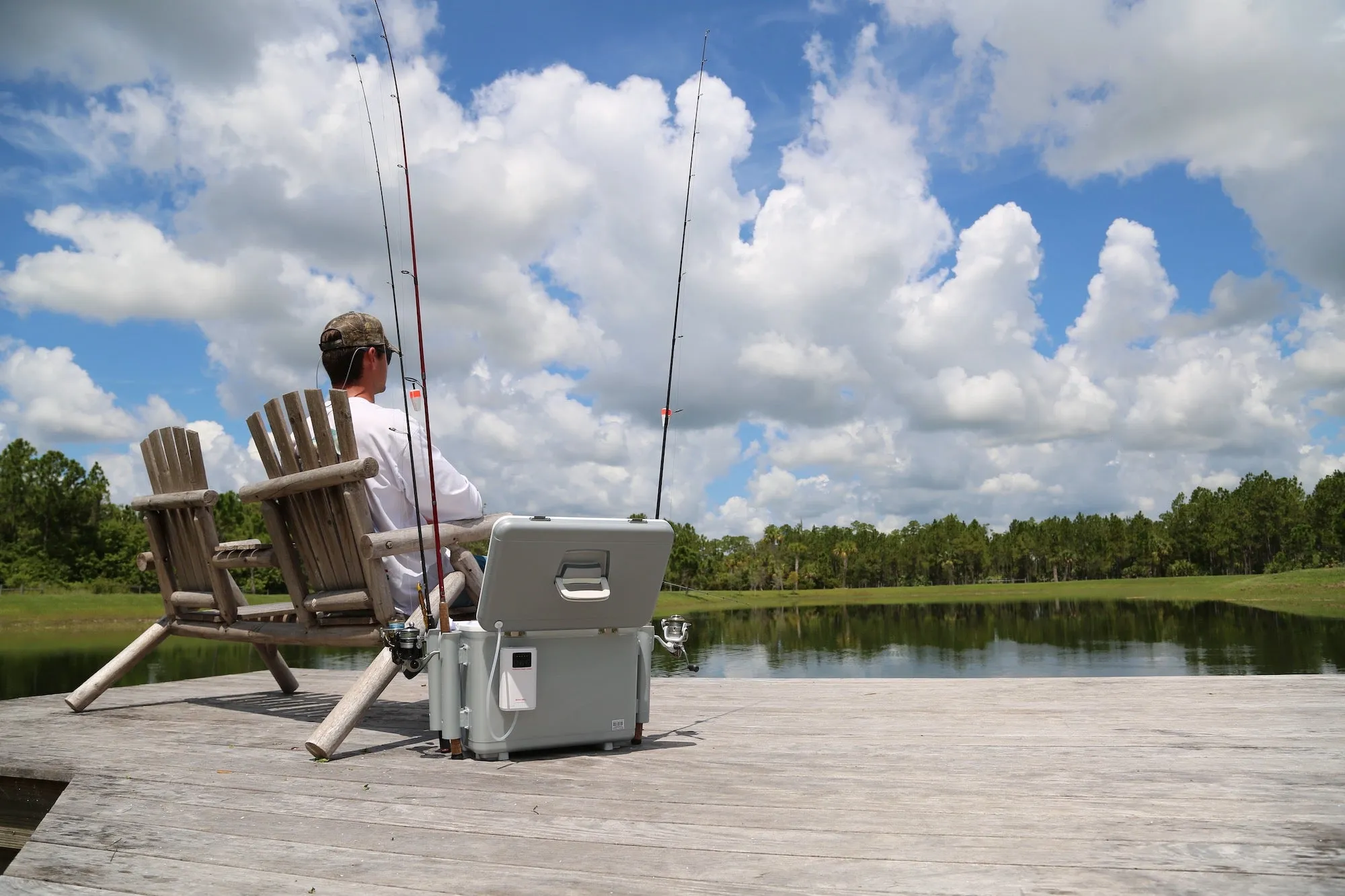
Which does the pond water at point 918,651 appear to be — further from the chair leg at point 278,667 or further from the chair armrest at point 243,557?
the chair armrest at point 243,557

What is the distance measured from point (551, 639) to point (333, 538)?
1234 mm

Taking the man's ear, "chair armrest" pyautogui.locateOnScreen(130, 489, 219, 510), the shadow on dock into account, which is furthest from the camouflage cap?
the shadow on dock

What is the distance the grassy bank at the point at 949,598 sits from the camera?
34656mm

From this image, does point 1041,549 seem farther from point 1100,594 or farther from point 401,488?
point 401,488

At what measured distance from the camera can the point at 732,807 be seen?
2.67 m

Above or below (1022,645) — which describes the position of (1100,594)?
above

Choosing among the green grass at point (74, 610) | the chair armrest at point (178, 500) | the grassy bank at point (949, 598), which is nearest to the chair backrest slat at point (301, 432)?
the chair armrest at point (178, 500)

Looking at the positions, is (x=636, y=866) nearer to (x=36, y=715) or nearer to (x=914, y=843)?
(x=914, y=843)

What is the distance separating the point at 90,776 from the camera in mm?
3205

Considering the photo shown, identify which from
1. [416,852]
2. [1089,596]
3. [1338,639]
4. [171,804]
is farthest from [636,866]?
[1089,596]

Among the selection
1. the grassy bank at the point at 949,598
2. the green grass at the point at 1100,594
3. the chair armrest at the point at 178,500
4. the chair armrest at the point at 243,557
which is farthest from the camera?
the green grass at the point at 1100,594

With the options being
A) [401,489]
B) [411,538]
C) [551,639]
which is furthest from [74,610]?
[551,639]

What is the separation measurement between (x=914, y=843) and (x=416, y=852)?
1.19 metres

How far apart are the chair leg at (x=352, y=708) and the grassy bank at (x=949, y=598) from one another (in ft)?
106
